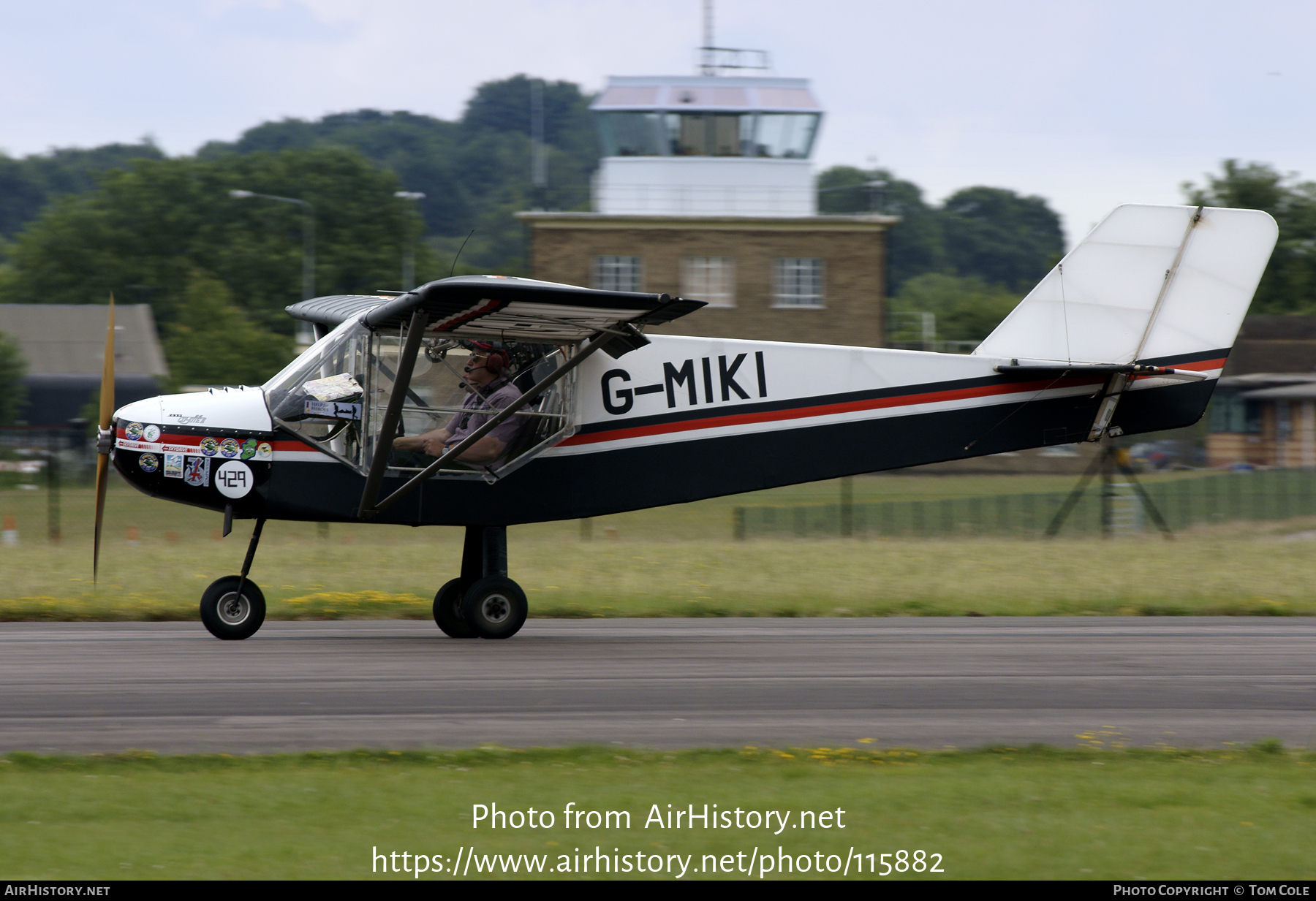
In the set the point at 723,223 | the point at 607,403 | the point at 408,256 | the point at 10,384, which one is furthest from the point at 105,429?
the point at 408,256

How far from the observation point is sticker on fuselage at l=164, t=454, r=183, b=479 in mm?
10367

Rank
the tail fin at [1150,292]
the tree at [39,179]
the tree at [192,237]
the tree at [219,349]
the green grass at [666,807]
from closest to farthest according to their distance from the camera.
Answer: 1. the green grass at [666,807]
2. the tail fin at [1150,292]
3. the tree at [219,349]
4. the tree at [192,237]
5. the tree at [39,179]

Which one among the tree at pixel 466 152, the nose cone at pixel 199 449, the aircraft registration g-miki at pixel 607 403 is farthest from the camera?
the tree at pixel 466 152

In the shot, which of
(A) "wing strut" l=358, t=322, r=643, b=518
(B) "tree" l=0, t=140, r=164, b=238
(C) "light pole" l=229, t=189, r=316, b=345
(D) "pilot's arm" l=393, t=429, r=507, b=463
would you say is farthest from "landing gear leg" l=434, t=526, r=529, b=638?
(B) "tree" l=0, t=140, r=164, b=238

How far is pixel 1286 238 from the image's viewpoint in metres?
58.7

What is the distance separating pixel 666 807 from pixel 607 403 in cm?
620

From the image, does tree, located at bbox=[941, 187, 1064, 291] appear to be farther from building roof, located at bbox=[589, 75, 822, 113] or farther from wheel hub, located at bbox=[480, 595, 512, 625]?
wheel hub, located at bbox=[480, 595, 512, 625]

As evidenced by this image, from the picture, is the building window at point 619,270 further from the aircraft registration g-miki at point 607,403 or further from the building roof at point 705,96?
the aircraft registration g-miki at point 607,403

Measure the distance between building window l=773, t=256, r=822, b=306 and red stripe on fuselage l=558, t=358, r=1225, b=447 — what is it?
28.0 metres

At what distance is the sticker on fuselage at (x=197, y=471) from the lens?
10.4 meters

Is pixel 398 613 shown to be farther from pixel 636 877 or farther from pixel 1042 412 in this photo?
pixel 636 877

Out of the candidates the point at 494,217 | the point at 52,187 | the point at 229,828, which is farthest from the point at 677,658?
the point at 52,187

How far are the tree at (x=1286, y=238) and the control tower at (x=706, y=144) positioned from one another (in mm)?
26905

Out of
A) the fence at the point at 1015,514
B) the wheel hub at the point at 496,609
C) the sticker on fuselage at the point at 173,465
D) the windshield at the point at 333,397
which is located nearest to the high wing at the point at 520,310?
the windshield at the point at 333,397
